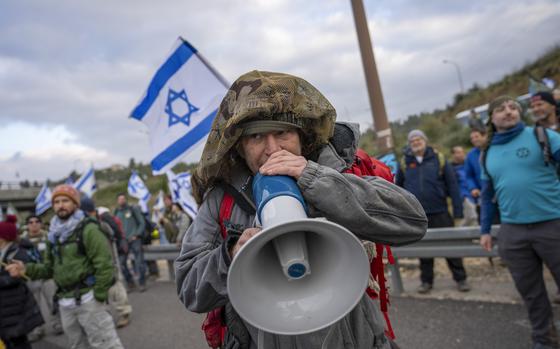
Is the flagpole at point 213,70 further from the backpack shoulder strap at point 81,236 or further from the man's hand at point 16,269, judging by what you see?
the man's hand at point 16,269

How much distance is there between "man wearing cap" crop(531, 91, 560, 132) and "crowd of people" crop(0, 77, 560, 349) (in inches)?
0.5

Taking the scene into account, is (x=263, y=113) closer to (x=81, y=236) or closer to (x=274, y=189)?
(x=274, y=189)

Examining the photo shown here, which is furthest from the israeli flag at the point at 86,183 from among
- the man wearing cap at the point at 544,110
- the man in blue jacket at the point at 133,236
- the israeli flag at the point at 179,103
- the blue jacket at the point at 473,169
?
the man wearing cap at the point at 544,110

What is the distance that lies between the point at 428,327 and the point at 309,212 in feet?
10.8

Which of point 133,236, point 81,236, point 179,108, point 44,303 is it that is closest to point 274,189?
point 81,236

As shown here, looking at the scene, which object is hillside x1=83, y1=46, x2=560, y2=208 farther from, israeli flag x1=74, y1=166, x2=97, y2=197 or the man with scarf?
the man with scarf

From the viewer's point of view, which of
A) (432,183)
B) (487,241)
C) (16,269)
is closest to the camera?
(487,241)

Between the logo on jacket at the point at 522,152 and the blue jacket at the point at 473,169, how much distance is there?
2.45 m

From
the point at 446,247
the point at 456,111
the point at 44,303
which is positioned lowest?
the point at 44,303

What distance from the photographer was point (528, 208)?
295 cm

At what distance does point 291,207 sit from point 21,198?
45618 millimetres

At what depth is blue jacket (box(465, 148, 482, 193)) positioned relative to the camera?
5.41m

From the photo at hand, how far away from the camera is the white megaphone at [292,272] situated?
1108 millimetres

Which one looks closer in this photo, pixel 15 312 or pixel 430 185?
pixel 15 312
